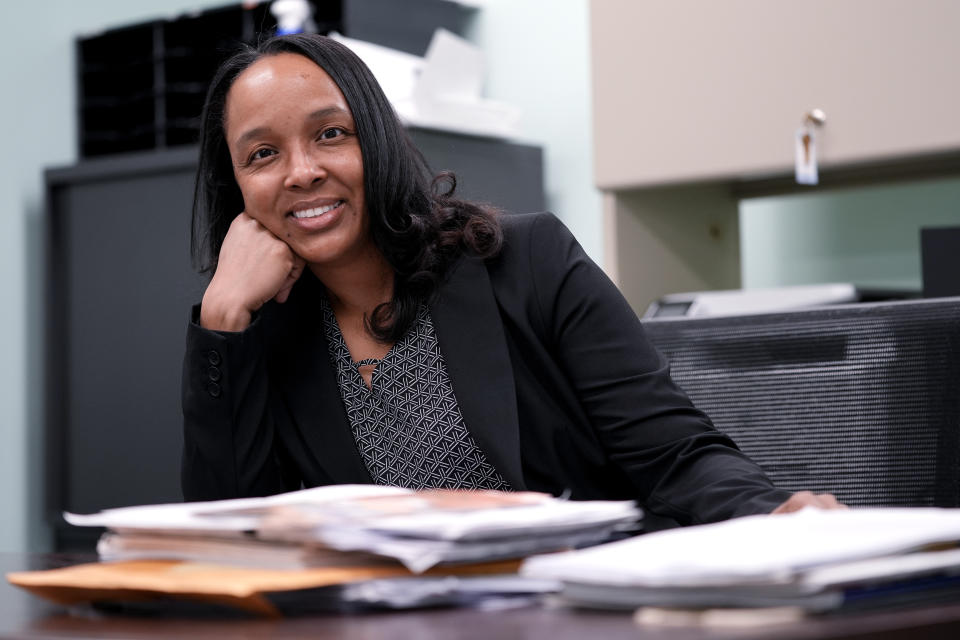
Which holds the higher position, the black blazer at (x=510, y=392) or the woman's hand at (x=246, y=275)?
the woman's hand at (x=246, y=275)

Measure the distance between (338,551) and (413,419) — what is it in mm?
728

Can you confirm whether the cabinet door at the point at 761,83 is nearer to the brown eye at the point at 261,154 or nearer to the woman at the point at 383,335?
the woman at the point at 383,335

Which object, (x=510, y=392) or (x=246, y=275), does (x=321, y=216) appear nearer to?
(x=246, y=275)

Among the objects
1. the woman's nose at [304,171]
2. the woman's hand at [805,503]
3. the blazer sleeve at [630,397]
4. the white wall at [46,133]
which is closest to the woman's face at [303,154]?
the woman's nose at [304,171]

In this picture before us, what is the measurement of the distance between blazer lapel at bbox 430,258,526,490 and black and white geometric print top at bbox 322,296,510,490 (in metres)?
0.03

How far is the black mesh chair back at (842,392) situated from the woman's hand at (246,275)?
0.46m

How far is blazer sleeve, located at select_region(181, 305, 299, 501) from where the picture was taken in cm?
133

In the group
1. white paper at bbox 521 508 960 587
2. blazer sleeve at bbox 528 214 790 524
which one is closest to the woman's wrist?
blazer sleeve at bbox 528 214 790 524

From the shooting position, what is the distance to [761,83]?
6.79 ft

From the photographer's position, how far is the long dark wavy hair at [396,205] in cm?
146

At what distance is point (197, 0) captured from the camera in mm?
3447

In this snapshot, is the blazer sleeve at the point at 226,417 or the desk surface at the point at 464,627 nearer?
the desk surface at the point at 464,627

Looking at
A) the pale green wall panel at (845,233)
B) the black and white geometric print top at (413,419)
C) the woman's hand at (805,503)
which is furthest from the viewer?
the pale green wall panel at (845,233)

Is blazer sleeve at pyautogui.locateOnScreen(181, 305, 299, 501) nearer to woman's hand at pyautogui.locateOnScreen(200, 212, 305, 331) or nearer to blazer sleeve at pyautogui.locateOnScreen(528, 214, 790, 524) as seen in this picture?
woman's hand at pyautogui.locateOnScreen(200, 212, 305, 331)
